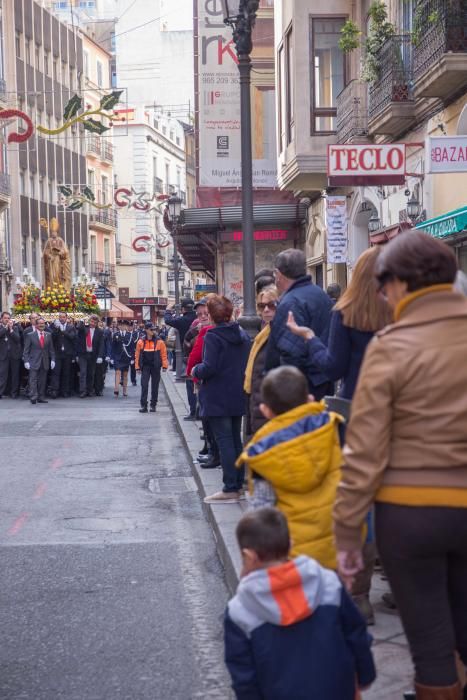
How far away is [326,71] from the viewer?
69.2 feet

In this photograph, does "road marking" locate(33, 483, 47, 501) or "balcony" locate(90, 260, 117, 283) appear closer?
"road marking" locate(33, 483, 47, 501)

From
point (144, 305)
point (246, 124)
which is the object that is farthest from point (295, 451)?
point (144, 305)

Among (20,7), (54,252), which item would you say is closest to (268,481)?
(54,252)

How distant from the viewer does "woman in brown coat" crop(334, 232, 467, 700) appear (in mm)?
3543

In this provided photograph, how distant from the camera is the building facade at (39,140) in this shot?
53.1 meters

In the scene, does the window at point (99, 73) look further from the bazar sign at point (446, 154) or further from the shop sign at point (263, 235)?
the bazar sign at point (446, 154)

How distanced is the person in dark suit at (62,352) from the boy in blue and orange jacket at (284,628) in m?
22.6

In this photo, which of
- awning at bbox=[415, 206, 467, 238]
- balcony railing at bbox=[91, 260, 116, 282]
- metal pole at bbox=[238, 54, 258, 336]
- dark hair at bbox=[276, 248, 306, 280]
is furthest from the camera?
balcony railing at bbox=[91, 260, 116, 282]

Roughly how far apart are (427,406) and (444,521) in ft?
1.16

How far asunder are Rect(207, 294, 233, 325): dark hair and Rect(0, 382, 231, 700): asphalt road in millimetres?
1661

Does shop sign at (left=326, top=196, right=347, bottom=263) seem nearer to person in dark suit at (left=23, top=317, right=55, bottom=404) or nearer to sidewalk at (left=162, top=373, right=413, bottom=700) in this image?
person in dark suit at (left=23, top=317, right=55, bottom=404)

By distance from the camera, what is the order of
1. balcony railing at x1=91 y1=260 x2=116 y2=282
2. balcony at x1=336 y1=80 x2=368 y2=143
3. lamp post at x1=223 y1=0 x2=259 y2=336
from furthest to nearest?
balcony railing at x1=91 y1=260 x2=116 y2=282
balcony at x1=336 y1=80 x2=368 y2=143
lamp post at x1=223 y1=0 x2=259 y2=336

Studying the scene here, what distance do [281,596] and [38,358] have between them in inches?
848

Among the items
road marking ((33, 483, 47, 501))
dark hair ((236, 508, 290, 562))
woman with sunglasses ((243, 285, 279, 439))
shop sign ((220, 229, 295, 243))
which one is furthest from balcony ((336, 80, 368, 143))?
dark hair ((236, 508, 290, 562))
